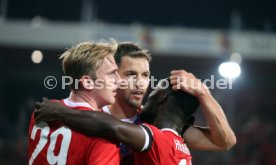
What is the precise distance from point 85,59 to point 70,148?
0.49m

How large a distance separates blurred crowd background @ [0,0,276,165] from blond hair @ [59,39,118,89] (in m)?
7.69

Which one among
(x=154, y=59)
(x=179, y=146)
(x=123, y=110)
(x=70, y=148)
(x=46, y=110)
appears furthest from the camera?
(x=154, y=59)

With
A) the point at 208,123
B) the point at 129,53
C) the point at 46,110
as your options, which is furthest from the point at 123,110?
the point at 46,110

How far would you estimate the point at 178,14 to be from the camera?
14.2 meters

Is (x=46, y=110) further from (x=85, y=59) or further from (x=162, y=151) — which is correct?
(x=162, y=151)

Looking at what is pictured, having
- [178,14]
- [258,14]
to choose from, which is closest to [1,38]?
[178,14]

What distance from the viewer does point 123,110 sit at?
10.6ft

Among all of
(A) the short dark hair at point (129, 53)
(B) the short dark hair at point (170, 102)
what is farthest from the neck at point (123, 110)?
(B) the short dark hair at point (170, 102)

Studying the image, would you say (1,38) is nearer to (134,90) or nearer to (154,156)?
(134,90)

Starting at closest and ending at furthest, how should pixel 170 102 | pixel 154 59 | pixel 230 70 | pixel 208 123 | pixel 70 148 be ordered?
pixel 70 148 < pixel 170 102 < pixel 208 123 < pixel 230 70 < pixel 154 59

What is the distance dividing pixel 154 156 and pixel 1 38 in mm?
9311

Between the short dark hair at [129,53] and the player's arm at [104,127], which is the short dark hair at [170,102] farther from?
the short dark hair at [129,53]

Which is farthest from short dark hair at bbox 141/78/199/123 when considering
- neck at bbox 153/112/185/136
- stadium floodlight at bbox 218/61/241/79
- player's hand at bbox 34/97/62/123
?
stadium floodlight at bbox 218/61/241/79

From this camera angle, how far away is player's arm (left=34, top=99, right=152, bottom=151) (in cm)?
219
